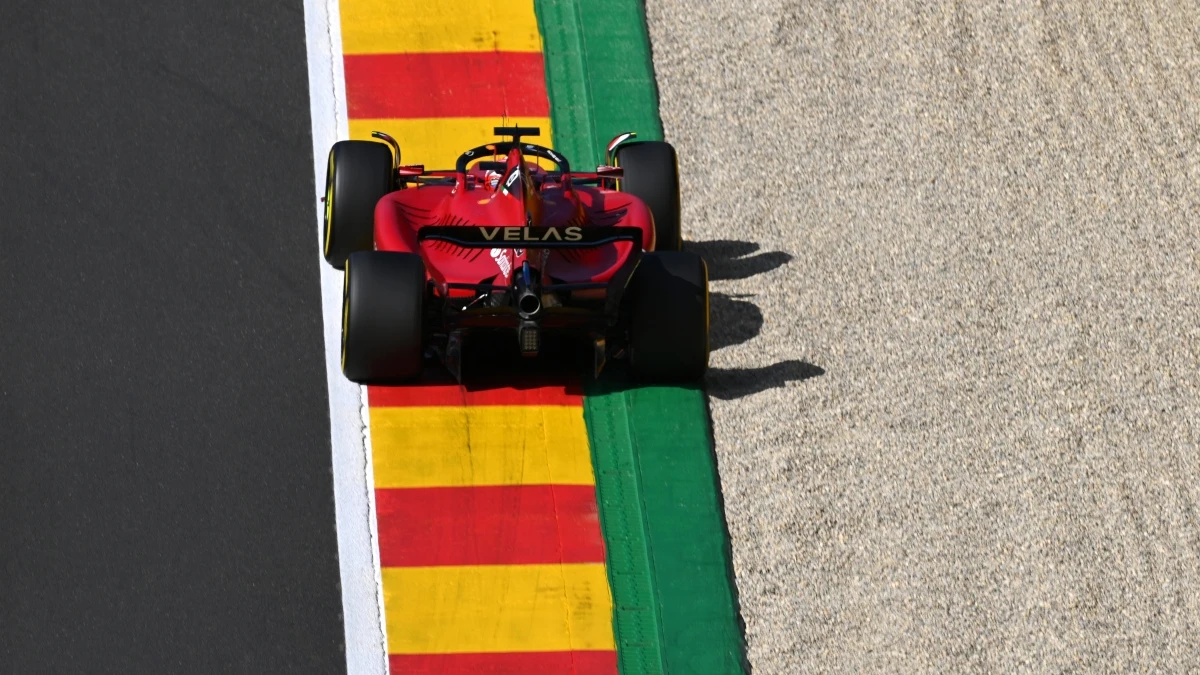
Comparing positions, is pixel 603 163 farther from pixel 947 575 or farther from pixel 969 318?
pixel 947 575

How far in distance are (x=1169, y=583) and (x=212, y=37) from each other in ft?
27.1

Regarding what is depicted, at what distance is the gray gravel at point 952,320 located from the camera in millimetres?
11609

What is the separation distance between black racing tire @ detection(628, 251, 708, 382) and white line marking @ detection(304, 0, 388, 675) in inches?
69.5

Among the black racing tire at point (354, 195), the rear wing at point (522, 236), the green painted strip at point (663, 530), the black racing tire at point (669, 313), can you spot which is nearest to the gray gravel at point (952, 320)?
the green painted strip at point (663, 530)

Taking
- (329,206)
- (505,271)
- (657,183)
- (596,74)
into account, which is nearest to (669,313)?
(505,271)

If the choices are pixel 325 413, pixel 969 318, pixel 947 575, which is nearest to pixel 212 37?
pixel 325 413

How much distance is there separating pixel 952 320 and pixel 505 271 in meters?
3.20

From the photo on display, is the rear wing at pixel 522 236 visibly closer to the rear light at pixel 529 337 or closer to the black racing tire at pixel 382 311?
the black racing tire at pixel 382 311

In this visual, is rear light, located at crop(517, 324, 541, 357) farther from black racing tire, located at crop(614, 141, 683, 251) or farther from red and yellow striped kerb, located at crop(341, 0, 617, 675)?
black racing tire, located at crop(614, 141, 683, 251)

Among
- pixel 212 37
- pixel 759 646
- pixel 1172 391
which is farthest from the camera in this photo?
pixel 212 37

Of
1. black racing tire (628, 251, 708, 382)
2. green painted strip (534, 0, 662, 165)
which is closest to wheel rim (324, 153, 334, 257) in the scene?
green painted strip (534, 0, 662, 165)

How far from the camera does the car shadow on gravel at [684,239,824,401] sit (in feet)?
42.4

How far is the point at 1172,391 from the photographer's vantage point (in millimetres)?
13094

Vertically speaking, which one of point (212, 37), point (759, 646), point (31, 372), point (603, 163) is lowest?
point (759, 646)
